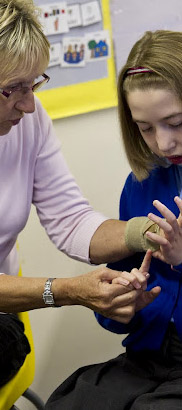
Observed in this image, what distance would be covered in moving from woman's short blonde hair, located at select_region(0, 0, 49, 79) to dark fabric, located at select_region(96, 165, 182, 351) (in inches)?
14.3

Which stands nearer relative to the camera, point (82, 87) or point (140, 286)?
point (140, 286)

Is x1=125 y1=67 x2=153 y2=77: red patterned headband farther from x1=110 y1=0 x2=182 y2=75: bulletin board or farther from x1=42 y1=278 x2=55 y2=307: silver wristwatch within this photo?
x1=110 y1=0 x2=182 y2=75: bulletin board

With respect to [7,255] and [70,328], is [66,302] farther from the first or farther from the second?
[70,328]

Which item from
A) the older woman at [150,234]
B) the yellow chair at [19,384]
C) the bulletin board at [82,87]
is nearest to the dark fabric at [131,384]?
the older woman at [150,234]

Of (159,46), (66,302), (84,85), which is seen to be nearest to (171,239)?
(66,302)

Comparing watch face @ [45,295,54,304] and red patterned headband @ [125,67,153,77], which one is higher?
red patterned headband @ [125,67,153,77]

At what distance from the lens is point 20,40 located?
4.62 ft

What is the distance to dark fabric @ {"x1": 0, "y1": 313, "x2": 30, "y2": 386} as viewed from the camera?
5.11 feet

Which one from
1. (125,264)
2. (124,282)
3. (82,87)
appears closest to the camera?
(124,282)

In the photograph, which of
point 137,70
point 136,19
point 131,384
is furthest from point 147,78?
point 136,19

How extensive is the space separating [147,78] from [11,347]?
2.28 feet

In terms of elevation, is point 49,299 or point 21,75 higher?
point 21,75

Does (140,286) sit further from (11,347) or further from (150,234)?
(11,347)

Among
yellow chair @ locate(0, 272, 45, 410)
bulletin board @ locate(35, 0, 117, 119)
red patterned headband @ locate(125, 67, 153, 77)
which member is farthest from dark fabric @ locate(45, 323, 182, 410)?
bulletin board @ locate(35, 0, 117, 119)
